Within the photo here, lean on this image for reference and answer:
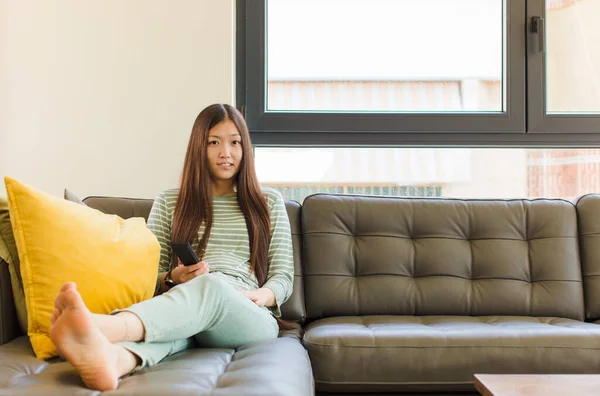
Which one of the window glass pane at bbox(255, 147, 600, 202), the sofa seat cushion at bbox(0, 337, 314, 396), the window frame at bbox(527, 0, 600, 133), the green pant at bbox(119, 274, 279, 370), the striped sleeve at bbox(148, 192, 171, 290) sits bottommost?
the sofa seat cushion at bbox(0, 337, 314, 396)

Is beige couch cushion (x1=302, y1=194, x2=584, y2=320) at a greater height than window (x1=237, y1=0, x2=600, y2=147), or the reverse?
window (x1=237, y1=0, x2=600, y2=147)

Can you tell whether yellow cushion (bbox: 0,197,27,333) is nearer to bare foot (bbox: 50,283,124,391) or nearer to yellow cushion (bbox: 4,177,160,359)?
yellow cushion (bbox: 4,177,160,359)

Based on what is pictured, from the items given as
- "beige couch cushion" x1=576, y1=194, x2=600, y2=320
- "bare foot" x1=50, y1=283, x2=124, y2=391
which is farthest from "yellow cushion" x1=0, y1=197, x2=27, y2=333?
"beige couch cushion" x1=576, y1=194, x2=600, y2=320

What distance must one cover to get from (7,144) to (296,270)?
1414 millimetres

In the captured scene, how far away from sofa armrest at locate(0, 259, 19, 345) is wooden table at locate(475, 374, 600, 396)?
4.05ft

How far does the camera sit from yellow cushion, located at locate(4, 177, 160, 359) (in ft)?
5.36

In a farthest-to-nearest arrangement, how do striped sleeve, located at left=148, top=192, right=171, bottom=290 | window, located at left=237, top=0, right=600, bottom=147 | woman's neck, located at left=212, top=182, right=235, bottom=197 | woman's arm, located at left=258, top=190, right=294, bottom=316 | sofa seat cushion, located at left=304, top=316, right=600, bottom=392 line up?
1. window, located at left=237, top=0, right=600, bottom=147
2. woman's neck, located at left=212, top=182, right=235, bottom=197
3. striped sleeve, located at left=148, top=192, right=171, bottom=290
4. woman's arm, located at left=258, top=190, right=294, bottom=316
5. sofa seat cushion, located at left=304, top=316, right=600, bottom=392

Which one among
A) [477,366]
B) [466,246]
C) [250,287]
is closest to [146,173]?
[250,287]

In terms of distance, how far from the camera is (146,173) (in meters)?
2.77

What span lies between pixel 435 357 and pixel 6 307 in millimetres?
1217

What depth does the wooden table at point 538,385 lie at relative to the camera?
1366 millimetres

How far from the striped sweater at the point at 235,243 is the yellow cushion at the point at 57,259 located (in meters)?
0.40

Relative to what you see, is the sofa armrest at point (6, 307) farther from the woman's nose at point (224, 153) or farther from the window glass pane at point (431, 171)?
the window glass pane at point (431, 171)

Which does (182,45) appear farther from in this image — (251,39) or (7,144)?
(7,144)
